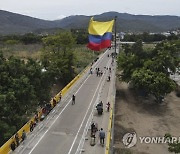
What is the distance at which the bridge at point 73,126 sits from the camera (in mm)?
27250

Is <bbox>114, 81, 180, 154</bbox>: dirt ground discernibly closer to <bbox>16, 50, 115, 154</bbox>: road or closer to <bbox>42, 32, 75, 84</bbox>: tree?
<bbox>16, 50, 115, 154</bbox>: road

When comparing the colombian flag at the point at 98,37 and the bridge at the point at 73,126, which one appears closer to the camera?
the bridge at the point at 73,126

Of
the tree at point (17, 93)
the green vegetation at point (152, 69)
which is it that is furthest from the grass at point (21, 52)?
the tree at point (17, 93)

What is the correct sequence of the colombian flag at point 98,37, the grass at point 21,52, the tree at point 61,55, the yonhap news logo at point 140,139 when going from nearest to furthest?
the yonhap news logo at point 140,139 < the colombian flag at point 98,37 < the tree at point 61,55 < the grass at point 21,52

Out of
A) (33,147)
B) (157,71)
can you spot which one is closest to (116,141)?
(33,147)

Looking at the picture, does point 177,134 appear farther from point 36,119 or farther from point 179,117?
point 36,119

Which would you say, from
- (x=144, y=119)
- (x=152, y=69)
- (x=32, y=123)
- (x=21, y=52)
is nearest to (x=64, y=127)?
(x=32, y=123)

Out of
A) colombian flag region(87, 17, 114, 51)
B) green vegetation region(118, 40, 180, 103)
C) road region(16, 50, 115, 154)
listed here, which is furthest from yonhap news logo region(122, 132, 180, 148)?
colombian flag region(87, 17, 114, 51)

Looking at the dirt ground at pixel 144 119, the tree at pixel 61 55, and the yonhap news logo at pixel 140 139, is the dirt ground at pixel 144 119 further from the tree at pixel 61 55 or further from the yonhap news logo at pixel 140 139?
the tree at pixel 61 55

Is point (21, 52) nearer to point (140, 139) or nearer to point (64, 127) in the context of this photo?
point (140, 139)

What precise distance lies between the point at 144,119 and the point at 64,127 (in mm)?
22200

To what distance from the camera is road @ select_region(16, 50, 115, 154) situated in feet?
89.7

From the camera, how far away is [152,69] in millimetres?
60969

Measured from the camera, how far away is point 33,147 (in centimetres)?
2739
